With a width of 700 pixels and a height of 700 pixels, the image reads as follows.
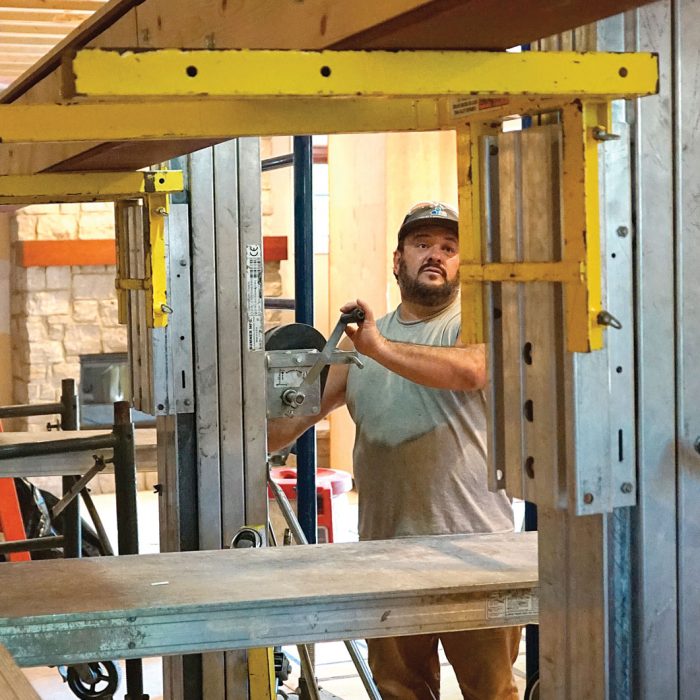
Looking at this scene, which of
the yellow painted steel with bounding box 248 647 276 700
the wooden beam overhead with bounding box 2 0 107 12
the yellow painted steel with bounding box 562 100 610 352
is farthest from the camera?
the wooden beam overhead with bounding box 2 0 107 12

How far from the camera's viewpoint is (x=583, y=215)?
1696 millimetres

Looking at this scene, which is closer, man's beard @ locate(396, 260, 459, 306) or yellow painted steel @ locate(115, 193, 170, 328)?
yellow painted steel @ locate(115, 193, 170, 328)

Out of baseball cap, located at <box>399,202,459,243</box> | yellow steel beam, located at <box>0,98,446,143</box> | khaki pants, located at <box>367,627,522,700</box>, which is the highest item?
yellow steel beam, located at <box>0,98,446,143</box>

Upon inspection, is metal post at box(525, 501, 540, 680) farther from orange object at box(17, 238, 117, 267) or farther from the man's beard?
orange object at box(17, 238, 117, 267)

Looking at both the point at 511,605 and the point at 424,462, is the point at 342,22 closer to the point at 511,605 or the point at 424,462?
the point at 511,605

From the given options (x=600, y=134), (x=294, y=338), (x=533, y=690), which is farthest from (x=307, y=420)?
(x=600, y=134)

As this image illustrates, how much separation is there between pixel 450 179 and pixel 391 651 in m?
4.86

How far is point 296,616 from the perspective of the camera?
91.3 inches

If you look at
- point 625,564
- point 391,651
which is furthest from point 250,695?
point 625,564

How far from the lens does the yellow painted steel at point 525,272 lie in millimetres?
1710

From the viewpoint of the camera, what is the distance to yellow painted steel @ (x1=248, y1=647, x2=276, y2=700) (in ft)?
10.8

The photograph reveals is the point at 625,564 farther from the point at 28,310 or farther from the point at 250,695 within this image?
the point at 28,310

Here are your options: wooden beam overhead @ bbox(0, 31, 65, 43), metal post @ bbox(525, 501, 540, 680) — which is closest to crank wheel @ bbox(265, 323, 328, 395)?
metal post @ bbox(525, 501, 540, 680)

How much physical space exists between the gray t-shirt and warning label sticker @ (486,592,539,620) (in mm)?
1145
